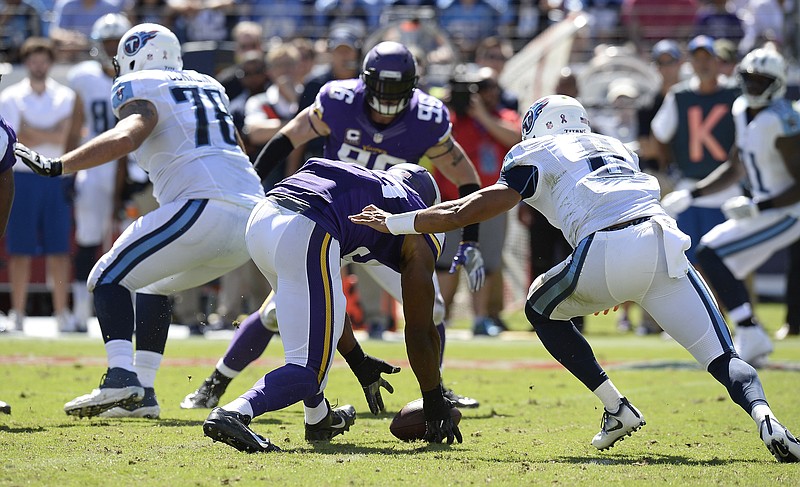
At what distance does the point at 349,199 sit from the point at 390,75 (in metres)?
1.33

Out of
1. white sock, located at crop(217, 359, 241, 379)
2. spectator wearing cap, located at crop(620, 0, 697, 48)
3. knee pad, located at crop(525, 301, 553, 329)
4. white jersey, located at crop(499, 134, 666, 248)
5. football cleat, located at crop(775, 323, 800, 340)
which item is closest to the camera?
white jersey, located at crop(499, 134, 666, 248)

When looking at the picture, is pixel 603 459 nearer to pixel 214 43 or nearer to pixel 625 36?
pixel 214 43

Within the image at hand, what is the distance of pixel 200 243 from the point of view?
5957 millimetres

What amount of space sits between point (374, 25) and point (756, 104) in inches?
246

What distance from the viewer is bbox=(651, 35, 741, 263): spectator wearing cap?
10.6 metres

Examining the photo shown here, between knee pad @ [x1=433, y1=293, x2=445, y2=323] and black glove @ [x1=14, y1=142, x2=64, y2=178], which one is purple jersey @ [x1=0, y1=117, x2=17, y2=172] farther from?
knee pad @ [x1=433, y1=293, x2=445, y2=323]

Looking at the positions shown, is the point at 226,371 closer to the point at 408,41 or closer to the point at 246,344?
the point at 246,344

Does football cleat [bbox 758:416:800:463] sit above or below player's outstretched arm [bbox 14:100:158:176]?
below

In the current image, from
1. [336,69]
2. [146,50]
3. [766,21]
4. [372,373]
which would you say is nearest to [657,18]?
[766,21]

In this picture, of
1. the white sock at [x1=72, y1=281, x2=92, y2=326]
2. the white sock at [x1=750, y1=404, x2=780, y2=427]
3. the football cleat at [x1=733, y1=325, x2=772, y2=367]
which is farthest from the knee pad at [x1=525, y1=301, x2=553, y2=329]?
the white sock at [x1=72, y1=281, x2=92, y2=326]

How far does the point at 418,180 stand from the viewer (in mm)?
5398

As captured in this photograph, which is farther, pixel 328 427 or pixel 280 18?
pixel 280 18

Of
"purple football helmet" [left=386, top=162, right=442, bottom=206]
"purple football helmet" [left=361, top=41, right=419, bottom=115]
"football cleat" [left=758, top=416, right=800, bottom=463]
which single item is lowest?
"football cleat" [left=758, top=416, right=800, bottom=463]

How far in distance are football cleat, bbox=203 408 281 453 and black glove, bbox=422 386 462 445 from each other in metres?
0.77
